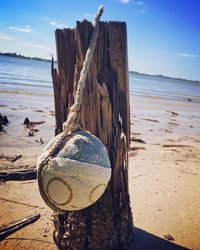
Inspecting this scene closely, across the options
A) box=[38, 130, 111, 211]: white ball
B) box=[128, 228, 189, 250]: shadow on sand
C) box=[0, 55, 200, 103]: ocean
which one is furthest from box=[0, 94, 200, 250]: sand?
box=[0, 55, 200, 103]: ocean

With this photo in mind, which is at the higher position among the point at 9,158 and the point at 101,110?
the point at 101,110

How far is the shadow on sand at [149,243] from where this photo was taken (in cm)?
362

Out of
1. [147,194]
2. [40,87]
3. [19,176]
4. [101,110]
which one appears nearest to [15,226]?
[19,176]

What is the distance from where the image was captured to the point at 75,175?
2299 mm

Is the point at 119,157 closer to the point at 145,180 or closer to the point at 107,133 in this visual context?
the point at 107,133

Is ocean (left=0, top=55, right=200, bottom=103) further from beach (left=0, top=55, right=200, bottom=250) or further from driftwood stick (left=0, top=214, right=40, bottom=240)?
driftwood stick (left=0, top=214, right=40, bottom=240)

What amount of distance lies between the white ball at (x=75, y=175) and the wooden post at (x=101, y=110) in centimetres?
73

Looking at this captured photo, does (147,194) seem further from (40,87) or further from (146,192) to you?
(40,87)

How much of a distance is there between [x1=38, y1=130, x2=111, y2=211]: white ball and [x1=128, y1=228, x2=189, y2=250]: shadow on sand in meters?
1.55

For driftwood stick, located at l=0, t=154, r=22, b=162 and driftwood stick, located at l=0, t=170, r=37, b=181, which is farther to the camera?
driftwood stick, located at l=0, t=154, r=22, b=162

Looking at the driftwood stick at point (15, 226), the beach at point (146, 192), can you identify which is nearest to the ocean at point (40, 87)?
the beach at point (146, 192)

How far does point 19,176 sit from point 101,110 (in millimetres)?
2723

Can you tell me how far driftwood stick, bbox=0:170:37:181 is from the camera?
512 cm

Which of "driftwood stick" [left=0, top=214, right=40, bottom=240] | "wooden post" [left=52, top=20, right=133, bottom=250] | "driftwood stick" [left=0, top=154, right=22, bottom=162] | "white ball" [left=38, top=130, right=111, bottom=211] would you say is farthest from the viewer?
"driftwood stick" [left=0, top=154, right=22, bottom=162]
